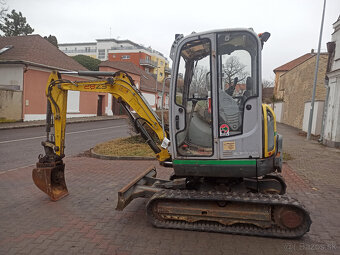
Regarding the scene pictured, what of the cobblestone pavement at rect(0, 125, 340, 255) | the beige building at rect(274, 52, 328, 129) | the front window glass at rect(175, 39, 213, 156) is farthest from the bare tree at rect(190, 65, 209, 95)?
the beige building at rect(274, 52, 328, 129)

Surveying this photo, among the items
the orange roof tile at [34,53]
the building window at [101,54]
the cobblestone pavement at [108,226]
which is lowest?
the cobblestone pavement at [108,226]

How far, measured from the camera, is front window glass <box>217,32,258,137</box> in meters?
4.04

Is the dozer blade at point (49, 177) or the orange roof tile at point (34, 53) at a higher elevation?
the orange roof tile at point (34, 53)

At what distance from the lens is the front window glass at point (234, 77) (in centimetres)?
404

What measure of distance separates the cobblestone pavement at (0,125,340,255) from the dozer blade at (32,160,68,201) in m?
0.19

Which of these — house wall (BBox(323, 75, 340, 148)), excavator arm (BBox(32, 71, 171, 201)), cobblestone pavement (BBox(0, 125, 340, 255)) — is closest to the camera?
cobblestone pavement (BBox(0, 125, 340, 255))

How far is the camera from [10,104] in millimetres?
20203

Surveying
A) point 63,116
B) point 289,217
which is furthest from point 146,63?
point 289,217

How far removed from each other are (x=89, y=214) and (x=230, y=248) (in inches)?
95.5

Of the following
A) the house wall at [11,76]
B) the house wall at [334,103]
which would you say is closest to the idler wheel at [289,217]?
the house wall at [334,103]

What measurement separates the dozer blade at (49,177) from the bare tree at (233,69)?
3549mm

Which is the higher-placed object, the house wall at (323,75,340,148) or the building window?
the building window

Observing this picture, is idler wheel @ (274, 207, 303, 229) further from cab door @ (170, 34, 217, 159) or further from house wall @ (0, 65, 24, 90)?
house wall @ (0, 65, 24, 90)

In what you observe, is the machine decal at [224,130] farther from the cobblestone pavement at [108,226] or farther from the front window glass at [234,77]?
the cobblestone pavement at [108,226]
